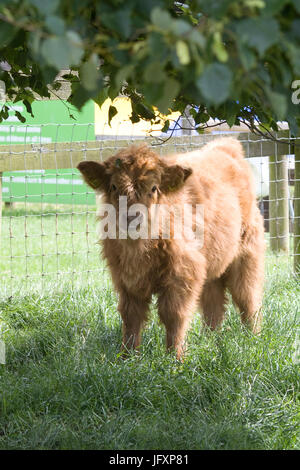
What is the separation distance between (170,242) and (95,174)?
588 millimetres

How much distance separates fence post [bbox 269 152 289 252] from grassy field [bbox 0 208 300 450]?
2.35 meters

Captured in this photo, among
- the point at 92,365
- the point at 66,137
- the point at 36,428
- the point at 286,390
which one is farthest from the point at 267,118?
the point at 66,137

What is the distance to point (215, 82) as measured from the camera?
122cm

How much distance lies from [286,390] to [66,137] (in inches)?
373

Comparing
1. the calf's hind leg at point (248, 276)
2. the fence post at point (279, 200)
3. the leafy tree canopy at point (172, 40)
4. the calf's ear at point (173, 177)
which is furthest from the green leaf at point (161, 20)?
the fence post at point (279, 200)

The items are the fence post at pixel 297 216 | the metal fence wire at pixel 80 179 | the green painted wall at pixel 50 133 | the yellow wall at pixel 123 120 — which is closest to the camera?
the yellow wall at pixel 123 120

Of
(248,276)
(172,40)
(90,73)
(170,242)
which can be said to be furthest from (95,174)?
(172,40)

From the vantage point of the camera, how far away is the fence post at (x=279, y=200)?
21.0 ft

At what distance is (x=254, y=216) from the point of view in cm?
454

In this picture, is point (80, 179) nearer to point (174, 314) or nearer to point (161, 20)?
point (174, 314)

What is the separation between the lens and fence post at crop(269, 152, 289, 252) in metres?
6.41
